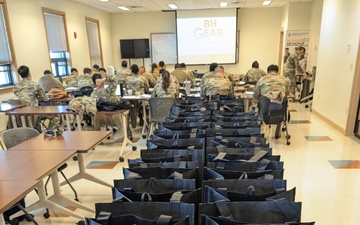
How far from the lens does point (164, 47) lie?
10.1m

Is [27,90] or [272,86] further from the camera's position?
[27,90]

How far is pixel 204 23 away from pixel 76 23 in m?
4.51

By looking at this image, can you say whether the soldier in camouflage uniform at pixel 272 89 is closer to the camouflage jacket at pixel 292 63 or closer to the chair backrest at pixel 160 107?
the chair backrest at pixel 160 107

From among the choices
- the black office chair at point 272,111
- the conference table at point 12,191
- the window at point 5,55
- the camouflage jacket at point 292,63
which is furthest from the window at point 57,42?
the camouflage jacket at point 292,63

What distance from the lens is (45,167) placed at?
1833mm

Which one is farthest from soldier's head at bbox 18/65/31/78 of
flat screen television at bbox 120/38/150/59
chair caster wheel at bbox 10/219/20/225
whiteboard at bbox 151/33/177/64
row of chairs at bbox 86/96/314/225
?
whiteboard at bbox 151/33/177/64

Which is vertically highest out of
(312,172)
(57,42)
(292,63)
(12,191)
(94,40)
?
(94,40)

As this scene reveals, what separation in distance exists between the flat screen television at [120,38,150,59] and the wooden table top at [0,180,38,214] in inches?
352

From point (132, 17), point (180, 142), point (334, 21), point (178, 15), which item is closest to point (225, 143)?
point (180, 142)

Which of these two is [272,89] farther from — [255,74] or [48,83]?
[48,83]

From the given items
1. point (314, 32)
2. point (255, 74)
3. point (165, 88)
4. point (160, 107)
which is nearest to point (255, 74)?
point (255, 74)

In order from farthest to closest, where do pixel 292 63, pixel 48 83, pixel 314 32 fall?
pixel 314 32, pixel 292 63, pixel 48 83

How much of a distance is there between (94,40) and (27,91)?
16.8ft

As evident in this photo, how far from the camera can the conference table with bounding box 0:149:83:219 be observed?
1717 millimetres
